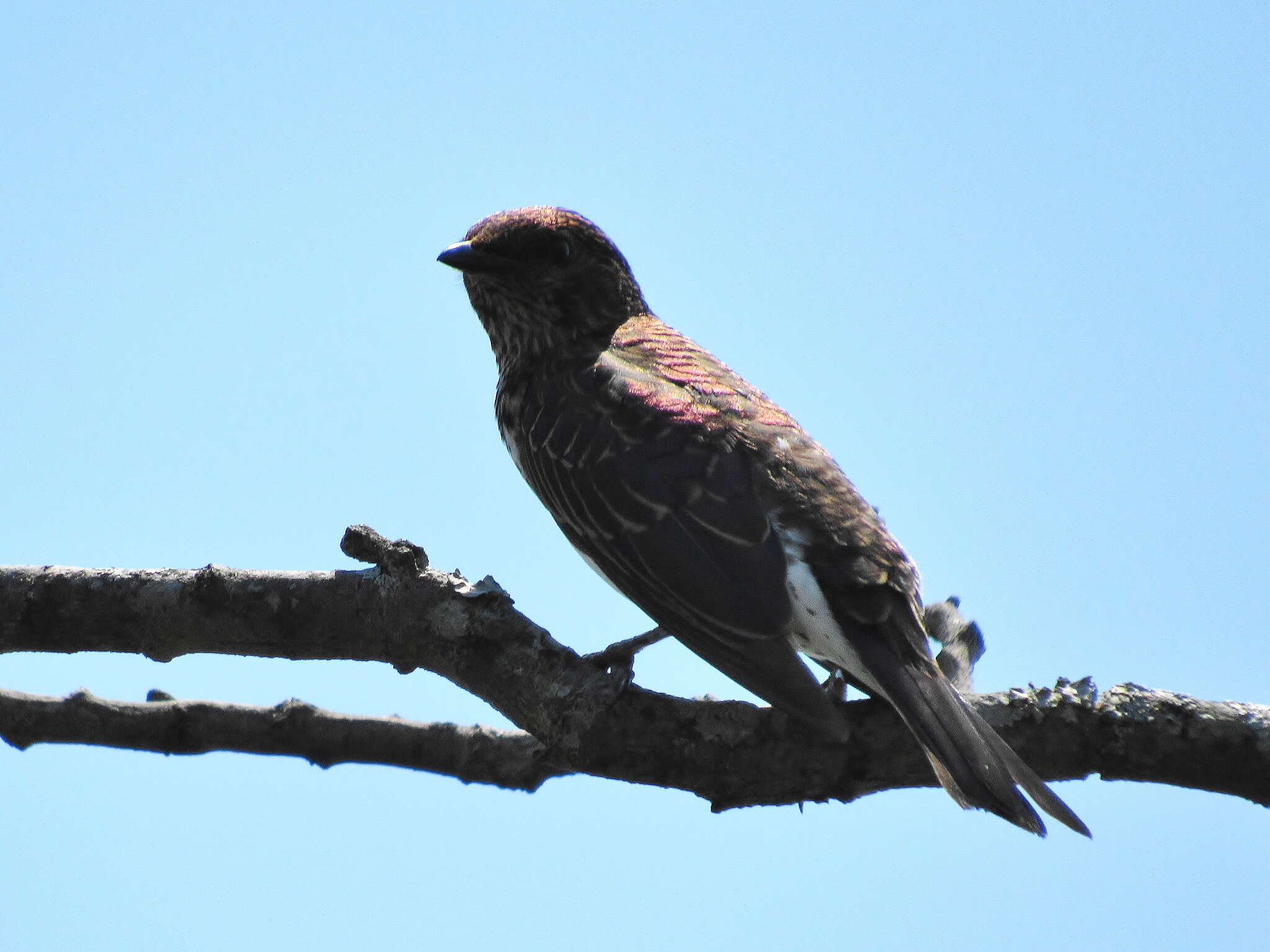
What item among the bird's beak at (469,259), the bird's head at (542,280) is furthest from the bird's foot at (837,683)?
the bird's beak at (469,259)

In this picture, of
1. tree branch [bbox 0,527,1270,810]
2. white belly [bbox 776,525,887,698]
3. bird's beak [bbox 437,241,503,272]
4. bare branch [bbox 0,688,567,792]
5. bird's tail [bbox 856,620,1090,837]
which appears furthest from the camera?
bird's beak [bbox 437,241,503,272]

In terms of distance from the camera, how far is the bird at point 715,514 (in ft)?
11.0

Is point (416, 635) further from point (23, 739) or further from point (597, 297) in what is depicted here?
point (597, 297)

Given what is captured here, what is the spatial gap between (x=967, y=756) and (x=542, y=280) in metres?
3.02

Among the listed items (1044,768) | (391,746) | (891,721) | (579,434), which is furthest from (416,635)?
(1044,768)

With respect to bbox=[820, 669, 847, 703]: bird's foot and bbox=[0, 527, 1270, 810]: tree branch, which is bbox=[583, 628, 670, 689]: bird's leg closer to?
bbox=[0, 527, 1270, 810]: tree branch

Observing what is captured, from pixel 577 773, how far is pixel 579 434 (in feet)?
4.45

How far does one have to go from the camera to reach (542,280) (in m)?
5.37

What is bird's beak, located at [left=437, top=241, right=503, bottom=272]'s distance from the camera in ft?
17.0

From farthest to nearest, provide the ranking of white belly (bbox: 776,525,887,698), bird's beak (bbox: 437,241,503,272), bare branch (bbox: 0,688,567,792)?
bird's beak (bbox: 437,241,503,272) < white belly (bbox: 776,525,887,698) < bare branch (bbox: 0,688,567,792)

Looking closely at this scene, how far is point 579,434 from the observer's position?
4520mm

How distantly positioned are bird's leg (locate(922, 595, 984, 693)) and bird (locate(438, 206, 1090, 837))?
3.2 inches

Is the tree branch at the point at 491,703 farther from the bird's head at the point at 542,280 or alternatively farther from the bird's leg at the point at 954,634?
the bird's head at the point at 542,280

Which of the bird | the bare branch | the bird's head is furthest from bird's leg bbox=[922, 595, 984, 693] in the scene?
the bird's head
